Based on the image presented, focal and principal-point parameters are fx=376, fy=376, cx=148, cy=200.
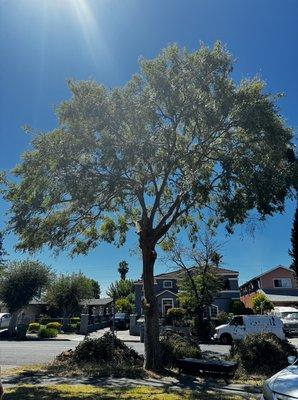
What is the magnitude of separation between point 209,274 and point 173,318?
8.22 metres

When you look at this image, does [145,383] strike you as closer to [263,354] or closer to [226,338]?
[263,354]

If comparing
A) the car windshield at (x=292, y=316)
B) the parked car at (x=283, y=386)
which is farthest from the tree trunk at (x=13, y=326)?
the parked car at (x=283, y=386)

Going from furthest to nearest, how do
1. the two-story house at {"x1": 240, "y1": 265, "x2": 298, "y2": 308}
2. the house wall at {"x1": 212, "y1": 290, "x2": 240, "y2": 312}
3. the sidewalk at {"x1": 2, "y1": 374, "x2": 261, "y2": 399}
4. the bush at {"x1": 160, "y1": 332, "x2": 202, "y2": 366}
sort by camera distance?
the two-story house at {"x1": 240, "y1": 265, "x2": 298, "y2": 308} → the house wall at {"x1": 212, "y1": 290, "x2": 240, "y2": 312} → the bush at {"x1": 160, "y1": 332, "x2": 202, "y2": 366} → the sidewalk at {"x1": 2, "y1": 374, "x2": 261, "y2": 399}

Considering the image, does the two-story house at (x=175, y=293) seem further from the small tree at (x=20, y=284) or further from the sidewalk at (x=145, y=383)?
the sidewalk at (x=145, y=383)

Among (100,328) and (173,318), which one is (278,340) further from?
(100,328)

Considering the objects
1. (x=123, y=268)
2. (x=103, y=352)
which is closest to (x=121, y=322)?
(x=103, y=352)

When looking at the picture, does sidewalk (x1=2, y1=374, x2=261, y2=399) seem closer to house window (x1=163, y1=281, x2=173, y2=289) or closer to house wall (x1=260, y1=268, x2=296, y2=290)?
house window (x1=163, y1=281, x2=173, y2=289)

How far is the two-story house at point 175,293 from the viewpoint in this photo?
1837 inches

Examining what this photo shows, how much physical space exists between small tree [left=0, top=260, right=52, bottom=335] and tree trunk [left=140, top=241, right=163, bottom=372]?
2389 cm

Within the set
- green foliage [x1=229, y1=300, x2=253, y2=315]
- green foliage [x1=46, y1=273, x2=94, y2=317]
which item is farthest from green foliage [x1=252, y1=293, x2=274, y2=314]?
green foliage [x1=46, y1=273, x2=94, y2=317]

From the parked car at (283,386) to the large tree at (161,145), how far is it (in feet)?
24.9

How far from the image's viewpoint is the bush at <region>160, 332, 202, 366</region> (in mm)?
14883

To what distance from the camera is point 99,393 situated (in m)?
9.81

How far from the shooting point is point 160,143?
1455 centimetres
